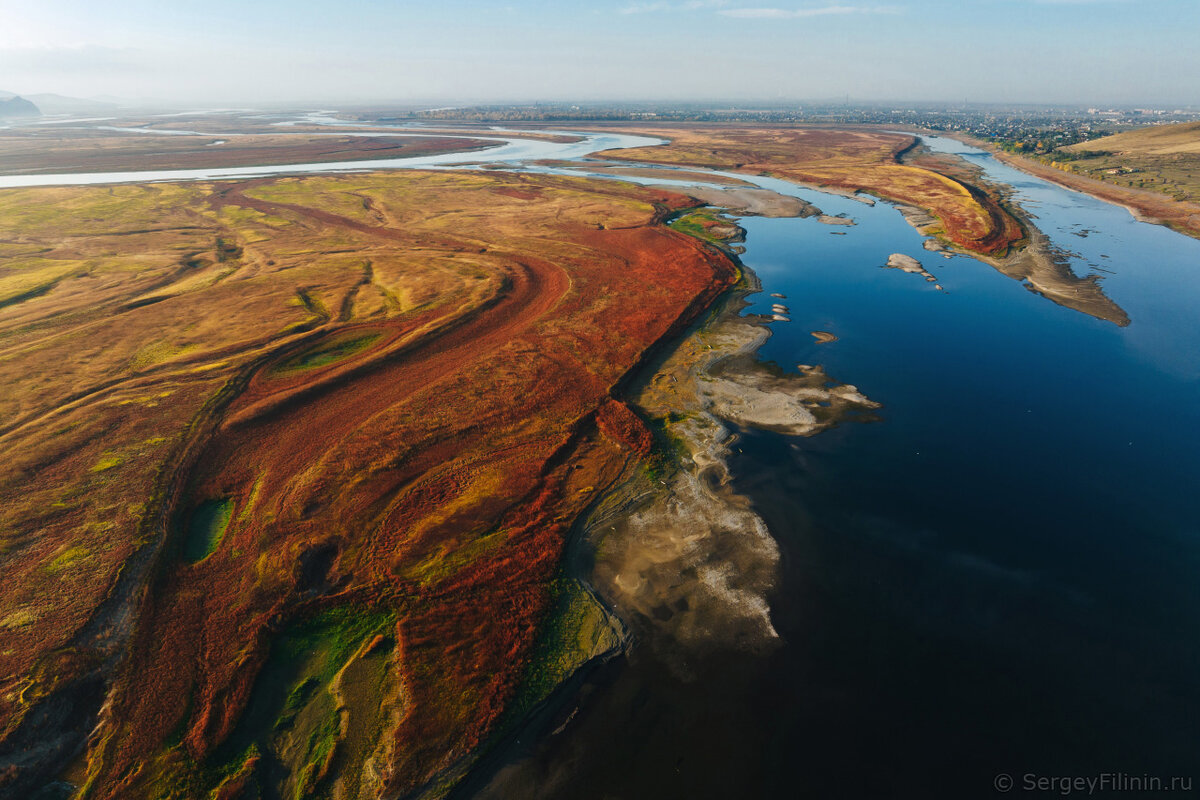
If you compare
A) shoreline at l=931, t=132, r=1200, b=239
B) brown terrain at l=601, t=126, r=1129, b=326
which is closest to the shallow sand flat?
brown terrain at l=601, t=126, r=1129, b=326

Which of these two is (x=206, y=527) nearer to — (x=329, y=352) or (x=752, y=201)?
(x=329, y=352)

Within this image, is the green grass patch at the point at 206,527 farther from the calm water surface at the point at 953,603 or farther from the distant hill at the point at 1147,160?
the distant hill at the point at 1147,160

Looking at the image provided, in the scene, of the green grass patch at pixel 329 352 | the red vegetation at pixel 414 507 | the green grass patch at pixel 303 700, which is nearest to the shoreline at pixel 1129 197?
the red vegetation at pixel 414 507

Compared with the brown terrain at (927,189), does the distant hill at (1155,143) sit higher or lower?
higher

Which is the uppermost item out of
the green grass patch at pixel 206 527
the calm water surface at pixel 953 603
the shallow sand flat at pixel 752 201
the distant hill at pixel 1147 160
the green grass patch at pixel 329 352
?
the distant hill at pixel 1147 160

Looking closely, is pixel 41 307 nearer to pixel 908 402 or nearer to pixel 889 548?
pixel 889 548
